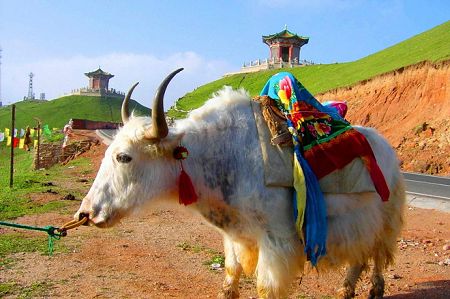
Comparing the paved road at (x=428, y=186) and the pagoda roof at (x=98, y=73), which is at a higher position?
the pagoda roof at (x=98, y=73)

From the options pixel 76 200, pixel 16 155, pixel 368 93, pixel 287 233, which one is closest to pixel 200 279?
pixel 287 233

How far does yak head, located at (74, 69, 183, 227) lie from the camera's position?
3.07m

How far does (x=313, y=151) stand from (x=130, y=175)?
4.11 feet

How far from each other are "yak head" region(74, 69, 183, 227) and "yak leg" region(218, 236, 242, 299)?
1006mm

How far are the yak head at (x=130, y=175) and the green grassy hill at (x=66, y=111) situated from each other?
4814cm

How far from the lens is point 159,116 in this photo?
295 cm

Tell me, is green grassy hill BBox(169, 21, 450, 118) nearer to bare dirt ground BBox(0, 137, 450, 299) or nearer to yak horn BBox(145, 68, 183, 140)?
bare dirt ground BBox(0, 137, 450, 299)

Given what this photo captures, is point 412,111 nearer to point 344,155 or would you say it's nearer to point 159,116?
point 344,155

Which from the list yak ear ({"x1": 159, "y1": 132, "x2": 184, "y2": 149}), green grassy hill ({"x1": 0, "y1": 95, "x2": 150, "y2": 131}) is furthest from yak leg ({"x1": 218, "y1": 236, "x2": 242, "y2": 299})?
green grassy hill ({"x1": 0, "y1": 95, "x2": 150, "y2": 131})

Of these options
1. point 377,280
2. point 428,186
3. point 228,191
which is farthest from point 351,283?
point 428,186

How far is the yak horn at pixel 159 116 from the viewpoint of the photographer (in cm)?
293

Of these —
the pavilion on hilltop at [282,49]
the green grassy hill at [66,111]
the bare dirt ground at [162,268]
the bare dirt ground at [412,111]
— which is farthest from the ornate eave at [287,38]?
the bare dirt ground at [162,268]

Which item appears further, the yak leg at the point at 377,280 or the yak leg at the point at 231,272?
the yak leg at the point at 377,280

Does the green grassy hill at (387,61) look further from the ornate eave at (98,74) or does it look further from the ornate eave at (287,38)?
the ornate eave at (98,74)
